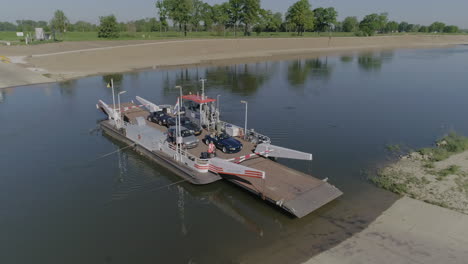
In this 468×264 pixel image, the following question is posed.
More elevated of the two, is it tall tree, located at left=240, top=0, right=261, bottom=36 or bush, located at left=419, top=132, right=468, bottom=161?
tall tree, located at left=240, top=0, right=261, bottom=36

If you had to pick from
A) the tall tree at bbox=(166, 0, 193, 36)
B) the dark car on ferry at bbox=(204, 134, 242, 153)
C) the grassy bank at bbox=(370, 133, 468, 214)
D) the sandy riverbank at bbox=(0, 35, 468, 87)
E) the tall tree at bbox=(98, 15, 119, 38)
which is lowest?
the grassy bank at bbox=(370, 133, 468, 214)

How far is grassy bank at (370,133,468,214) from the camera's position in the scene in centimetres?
2246

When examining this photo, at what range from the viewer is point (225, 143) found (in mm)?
27859

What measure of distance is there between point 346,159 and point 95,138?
1012 inches

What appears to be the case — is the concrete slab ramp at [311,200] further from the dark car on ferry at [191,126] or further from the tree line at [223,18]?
the tree line at [223,18]

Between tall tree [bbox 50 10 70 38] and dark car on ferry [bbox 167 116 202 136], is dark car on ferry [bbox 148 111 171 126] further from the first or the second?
tall tree [bbox 50 10 70 38]

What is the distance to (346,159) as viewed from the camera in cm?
2952

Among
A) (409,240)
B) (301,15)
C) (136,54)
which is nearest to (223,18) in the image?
(301,15)

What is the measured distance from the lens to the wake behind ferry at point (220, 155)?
72.4ft

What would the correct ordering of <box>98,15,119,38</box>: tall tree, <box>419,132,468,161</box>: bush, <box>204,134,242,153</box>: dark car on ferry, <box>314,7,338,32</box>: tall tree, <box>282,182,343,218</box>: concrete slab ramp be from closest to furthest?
<box>282,182,343,218</box>: concrete slab ramp
<box>204,134,242,153</box>: dark car on ferry
<box>419,132,468,161</box>: bush
<box>98,15,119,38</box>: tall tree
<box>314,7,338,32</box>: tall tree

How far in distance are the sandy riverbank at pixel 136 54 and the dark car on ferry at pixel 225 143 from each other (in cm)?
5200

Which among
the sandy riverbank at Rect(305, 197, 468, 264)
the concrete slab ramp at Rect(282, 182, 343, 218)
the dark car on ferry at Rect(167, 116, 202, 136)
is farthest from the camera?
the dark car on ferry at Rect(167, 116, 202, 136)

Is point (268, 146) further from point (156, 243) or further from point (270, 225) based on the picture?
point (156, 243)

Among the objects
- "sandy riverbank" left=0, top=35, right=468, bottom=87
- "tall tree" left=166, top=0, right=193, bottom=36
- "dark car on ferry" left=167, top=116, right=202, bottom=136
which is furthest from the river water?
"tall tree" left=166, top=0, right=193, bottom=36
